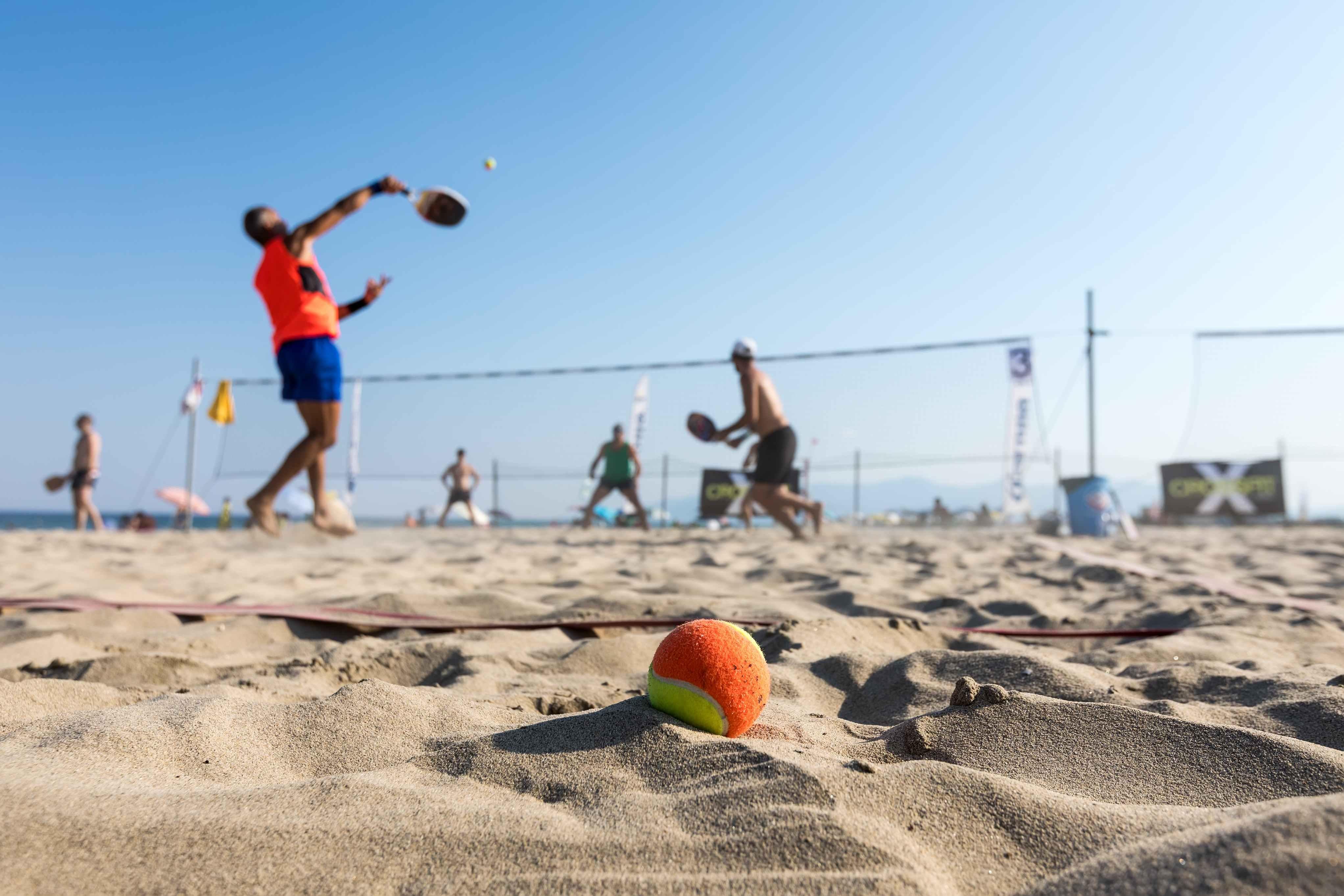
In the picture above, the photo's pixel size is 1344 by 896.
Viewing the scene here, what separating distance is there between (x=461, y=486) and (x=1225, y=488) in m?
10.9

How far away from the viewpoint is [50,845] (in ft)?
2.98

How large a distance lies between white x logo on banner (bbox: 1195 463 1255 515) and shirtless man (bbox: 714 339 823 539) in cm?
847

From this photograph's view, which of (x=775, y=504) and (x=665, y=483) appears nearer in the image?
(x=775, y=504)

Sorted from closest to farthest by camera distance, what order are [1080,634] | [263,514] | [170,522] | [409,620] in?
[1080,634] < [409,620] < [263,514] < [170,522]

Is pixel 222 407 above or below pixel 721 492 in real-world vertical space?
above

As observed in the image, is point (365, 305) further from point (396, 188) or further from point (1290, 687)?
point (1290, 687)

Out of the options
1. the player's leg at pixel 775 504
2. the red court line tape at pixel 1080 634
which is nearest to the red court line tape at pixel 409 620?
the red court line tape at pixel 1080 634

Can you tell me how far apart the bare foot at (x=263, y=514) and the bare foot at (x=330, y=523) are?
228 millimetres

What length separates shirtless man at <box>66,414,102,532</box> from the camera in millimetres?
8344

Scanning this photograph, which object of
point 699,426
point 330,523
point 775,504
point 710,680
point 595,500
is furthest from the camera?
point 595,500

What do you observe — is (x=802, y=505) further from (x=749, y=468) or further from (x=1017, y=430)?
(x=1017, y=430)

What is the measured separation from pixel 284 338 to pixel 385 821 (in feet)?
11.3

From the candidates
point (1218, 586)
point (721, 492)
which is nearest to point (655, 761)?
point (1218, 586)

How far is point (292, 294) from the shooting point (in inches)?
150
